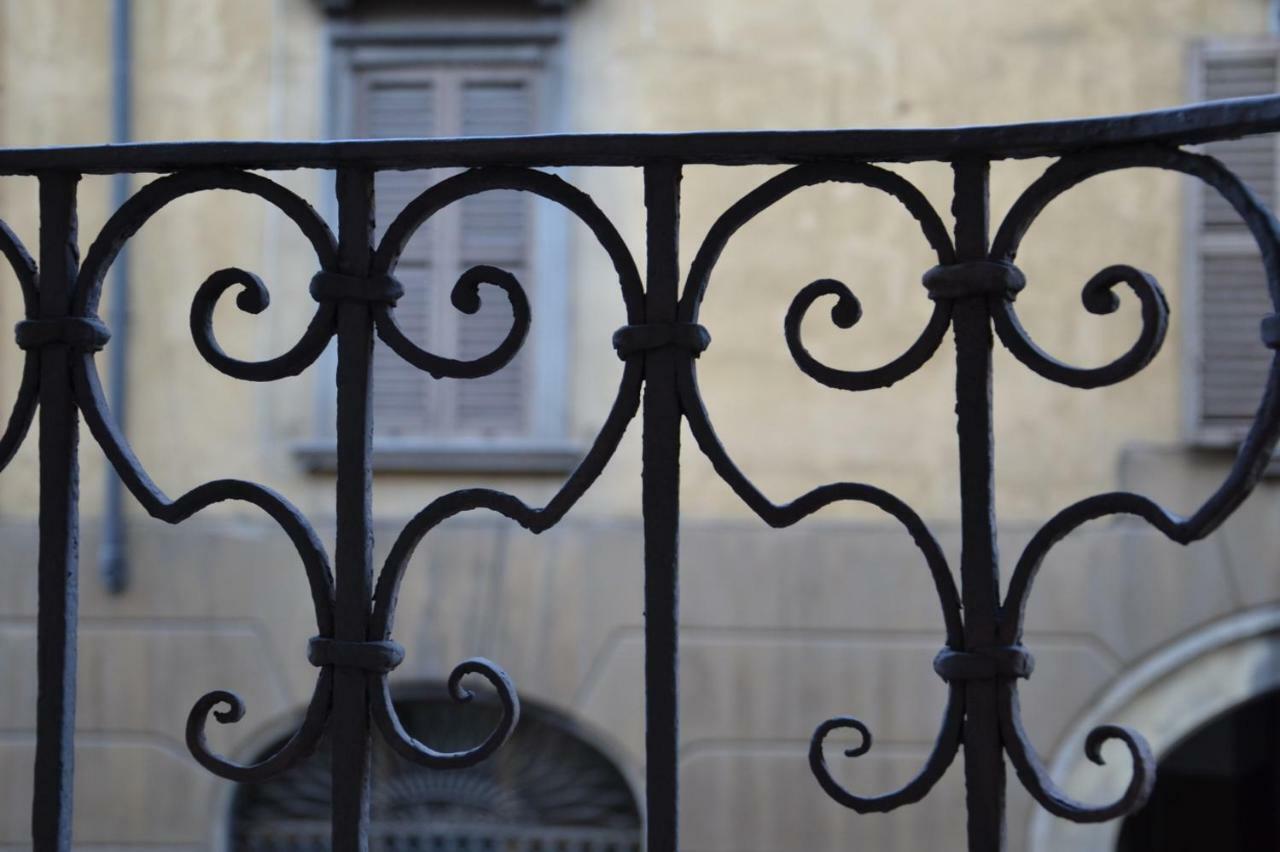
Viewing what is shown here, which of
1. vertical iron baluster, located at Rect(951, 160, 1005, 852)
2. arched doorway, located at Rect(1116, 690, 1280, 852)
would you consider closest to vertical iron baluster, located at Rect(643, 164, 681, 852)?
vertical iron baluster, located at Rect(951, 160, 1005, 852)

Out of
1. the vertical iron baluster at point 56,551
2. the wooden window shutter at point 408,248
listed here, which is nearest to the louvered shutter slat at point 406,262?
the wooden window shutter at point 408,248

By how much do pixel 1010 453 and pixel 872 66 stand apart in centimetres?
163

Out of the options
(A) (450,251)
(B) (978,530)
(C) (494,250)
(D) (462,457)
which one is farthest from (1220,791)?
(B) (978,530)

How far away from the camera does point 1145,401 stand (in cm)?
Result: 596

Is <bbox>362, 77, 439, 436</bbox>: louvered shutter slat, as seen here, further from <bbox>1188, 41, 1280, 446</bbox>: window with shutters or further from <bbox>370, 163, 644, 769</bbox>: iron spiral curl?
<bbox>370, 163, 644, 769</bbox>: iron spiral curl

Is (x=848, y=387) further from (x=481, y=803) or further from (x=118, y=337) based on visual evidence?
(x=118, y=337)

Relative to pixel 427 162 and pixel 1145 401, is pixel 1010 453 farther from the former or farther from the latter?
pixel 427 162

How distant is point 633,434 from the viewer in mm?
6066

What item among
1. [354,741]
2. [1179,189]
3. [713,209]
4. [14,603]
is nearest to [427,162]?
[354,741]

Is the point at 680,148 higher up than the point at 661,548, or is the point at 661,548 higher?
the point at 680,148

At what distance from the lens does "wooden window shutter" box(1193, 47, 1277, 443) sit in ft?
19.4

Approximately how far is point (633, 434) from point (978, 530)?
503 centimetres

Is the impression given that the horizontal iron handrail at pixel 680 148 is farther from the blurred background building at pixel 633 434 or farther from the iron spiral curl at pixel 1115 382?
the blurred background building at pixel 633 434

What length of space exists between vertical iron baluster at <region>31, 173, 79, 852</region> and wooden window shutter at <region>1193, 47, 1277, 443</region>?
5383 mm
